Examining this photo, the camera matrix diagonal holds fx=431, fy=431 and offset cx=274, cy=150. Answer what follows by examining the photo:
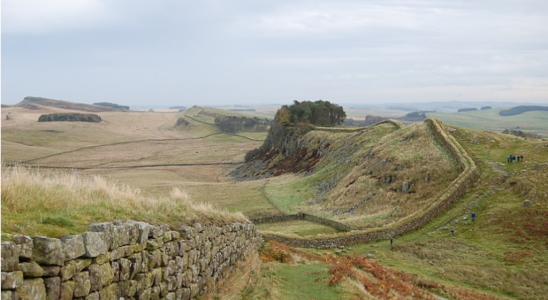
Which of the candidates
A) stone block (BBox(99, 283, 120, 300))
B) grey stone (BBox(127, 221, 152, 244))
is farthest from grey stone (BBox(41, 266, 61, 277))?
grey stone (BBox(127, 221, 152, 244))

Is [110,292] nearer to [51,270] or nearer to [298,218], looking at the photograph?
[51,270]

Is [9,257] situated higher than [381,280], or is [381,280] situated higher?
[9,257]

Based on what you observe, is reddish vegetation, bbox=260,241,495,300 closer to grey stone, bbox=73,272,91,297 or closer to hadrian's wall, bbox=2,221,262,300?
hadrian's wall, bbox=2,221,262,300

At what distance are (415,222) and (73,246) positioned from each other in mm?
33682

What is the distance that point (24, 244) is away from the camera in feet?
22.6

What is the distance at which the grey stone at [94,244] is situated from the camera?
8.14 metres

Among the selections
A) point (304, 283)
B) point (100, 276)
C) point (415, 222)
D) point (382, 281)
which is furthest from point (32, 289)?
point (415, 222)

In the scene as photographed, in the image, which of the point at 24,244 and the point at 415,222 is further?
the point at 415,222

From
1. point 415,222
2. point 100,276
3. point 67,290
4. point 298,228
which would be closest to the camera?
point 67,290

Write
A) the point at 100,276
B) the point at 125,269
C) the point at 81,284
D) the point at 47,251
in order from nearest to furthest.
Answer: the point at 47,251
the point at 81,284
the point at 100,276
the point at 125,269

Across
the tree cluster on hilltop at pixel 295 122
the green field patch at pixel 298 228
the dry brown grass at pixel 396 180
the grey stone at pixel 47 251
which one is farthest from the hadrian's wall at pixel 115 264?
the tree cluster on hilltop at pixel 295 122

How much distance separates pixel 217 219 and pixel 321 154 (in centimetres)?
6447

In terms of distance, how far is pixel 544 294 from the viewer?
74.2 feet

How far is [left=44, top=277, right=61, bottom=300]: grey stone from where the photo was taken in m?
7.23
